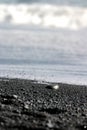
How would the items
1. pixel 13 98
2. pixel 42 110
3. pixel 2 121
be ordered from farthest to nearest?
pixel 13 98 < pixel 42 110 < pixel 2 121

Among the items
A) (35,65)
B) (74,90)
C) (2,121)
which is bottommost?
(2,121)

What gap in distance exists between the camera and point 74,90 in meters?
42.4

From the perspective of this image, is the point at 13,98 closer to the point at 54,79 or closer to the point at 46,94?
the point at 46,94

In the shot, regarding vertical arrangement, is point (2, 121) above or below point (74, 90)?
below

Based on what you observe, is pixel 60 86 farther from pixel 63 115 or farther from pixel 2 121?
pixel 2 121

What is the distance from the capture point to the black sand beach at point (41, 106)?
24.8 meters

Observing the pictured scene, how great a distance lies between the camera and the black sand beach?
2477cm

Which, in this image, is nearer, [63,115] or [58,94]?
[63,115]

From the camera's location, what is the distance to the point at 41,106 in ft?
101

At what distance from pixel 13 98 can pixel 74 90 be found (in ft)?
35.1

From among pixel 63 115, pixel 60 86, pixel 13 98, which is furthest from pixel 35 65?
pixel 63 115

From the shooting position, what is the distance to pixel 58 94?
3878 cm

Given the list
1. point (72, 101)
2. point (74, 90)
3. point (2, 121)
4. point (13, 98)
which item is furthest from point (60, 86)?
point (2, 121)

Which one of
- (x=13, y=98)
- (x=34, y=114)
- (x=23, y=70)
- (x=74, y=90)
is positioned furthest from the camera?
(x=23, y=70)
